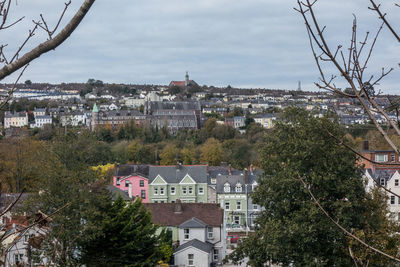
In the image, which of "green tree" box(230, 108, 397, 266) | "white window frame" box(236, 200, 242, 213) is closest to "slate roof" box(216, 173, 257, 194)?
"white window frame" box(236, 200, 242, 213)

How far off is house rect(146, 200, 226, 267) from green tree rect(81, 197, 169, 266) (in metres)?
4.82

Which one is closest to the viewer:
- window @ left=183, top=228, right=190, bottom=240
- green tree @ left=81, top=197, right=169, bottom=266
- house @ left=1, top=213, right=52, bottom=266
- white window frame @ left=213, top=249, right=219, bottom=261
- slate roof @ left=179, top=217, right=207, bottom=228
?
house @ left=1, top=213, right=52, bottom=266

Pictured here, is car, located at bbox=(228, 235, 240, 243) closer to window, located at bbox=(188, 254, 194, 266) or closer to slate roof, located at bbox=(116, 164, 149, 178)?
window, located at bbox=(188, 254, 194, 266)

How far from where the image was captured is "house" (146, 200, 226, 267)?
23.6 m

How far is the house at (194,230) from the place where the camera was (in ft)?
77.5

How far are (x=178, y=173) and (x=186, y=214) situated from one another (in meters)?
12.6

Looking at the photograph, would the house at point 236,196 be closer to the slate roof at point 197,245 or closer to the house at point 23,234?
the slate roof at point 197,245

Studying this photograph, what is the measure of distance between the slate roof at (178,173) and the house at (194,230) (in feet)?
37.9

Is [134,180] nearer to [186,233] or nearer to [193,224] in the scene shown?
[186,233]

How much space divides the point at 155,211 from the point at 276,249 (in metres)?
13.0

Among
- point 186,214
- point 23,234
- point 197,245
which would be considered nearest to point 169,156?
point 186,214

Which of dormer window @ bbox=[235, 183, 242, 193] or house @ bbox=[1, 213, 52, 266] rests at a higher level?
house @ bbox=[1, 213, 52, 266]

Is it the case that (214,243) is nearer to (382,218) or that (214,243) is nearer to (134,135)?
(382,218)

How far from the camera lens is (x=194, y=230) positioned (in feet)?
82.2
